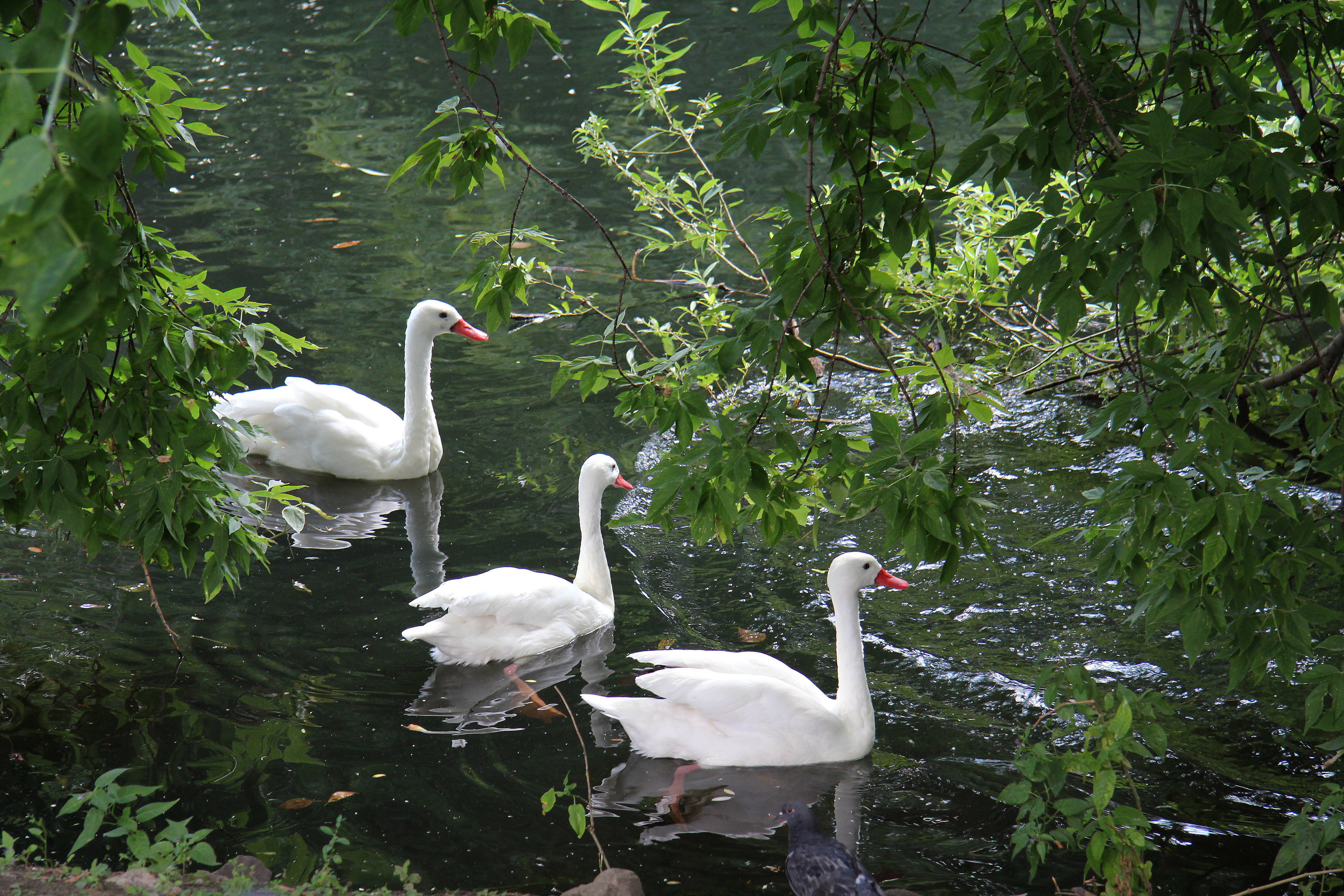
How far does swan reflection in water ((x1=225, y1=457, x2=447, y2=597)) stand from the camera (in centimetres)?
673

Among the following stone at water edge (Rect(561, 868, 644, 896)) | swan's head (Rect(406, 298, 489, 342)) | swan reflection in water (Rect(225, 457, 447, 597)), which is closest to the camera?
stone at water edge (Rect(561, 868, 644, 896))

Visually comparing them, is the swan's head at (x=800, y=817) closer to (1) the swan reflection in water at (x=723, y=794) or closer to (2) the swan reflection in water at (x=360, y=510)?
(1) the swan reflection in water at (x=723, y=794)

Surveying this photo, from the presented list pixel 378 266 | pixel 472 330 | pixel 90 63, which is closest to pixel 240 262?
pixel 378 266

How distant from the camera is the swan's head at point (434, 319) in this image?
7746 millimetres

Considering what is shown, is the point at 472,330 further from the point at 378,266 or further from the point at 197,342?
the point at 197,342

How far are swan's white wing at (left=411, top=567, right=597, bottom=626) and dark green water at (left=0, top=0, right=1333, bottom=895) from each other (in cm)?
26

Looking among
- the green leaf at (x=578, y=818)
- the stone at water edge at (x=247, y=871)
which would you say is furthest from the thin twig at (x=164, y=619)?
the green leaf at (x=578, y=818)

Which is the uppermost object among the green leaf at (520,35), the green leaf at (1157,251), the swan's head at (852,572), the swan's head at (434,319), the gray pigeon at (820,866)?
the green leaf at (520,35)

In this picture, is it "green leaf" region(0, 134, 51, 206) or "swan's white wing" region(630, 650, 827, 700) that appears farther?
"swan's white wing" region(630, 650, 827, 700)

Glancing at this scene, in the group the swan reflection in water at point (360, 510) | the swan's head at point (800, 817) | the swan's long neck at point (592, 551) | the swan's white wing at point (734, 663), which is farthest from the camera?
the swan reflection in water at point (360, 510)

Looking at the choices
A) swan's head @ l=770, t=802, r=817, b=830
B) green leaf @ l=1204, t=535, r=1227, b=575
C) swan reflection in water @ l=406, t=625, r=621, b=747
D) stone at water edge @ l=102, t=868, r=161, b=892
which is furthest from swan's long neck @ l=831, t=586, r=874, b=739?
stone at water edge @ l=102, t=868, r=161, b=892

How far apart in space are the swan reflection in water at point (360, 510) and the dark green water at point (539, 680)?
3cm

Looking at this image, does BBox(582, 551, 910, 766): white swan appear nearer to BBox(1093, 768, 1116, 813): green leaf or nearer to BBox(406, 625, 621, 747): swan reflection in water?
BBox(406, 625, 621, 747): swan reflection in water

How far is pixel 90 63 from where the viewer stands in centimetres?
362
